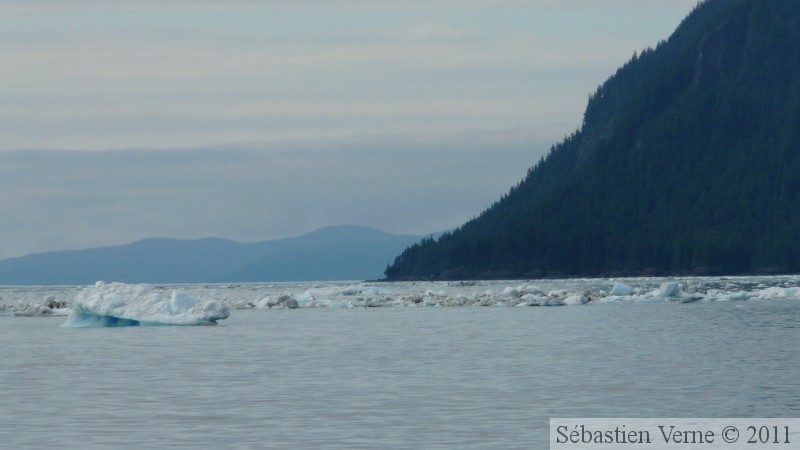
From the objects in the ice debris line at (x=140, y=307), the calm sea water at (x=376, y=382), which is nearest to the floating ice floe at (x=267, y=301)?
the ice debris line at (x=140, y=307)

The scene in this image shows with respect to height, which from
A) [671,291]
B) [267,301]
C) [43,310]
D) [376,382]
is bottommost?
[376,382]

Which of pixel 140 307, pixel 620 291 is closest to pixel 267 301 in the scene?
pixel 620 291

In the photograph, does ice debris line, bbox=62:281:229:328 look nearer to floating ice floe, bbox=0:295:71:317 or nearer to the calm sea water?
the calm sea water

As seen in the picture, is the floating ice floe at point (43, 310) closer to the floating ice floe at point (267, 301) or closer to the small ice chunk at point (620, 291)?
the floating ice floe at point (267, 301)

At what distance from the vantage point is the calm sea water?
24.8 metres

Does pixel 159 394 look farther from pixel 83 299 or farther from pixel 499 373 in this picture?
pixel 83 299

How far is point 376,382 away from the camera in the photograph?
1291 inches

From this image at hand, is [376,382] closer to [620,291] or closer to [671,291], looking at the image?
[671,291]

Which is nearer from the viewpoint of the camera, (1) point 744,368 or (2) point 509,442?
(2) point 509,442

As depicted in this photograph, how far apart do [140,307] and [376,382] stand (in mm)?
26947

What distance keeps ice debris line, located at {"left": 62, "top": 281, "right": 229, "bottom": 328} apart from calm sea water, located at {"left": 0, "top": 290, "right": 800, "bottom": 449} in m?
0.91

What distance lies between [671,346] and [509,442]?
70.5 ft

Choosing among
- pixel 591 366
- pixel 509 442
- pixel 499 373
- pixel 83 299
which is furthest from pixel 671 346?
pixel 83 299

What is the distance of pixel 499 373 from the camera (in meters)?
34.5
